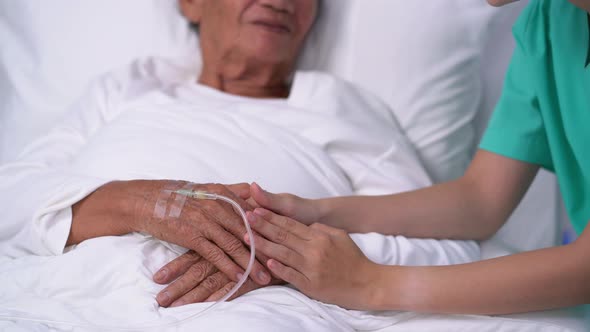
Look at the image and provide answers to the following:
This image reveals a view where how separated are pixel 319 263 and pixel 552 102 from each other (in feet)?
1.95

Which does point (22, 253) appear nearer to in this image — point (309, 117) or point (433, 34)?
point (309, 117)

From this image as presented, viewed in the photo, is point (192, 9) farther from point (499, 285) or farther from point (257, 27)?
→ point (499, 285)

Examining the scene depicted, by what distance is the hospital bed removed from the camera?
1.79m

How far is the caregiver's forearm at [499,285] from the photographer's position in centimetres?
108

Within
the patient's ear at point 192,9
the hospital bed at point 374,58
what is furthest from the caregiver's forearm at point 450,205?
the patient's ear at point 192,9

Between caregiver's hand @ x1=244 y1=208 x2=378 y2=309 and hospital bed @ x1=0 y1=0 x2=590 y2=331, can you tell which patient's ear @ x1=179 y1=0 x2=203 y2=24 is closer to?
hospital bed @ x1=0 y1=0 x2=590 y2=331

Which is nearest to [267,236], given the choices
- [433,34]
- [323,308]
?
[323,308]

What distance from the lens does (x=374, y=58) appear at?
184 centimetres

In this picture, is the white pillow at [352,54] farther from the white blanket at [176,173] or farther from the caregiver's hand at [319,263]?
the caregiver's hand at [319,263]

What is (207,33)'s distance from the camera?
1882 millimetres

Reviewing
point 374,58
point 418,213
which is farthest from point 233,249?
point 374,58

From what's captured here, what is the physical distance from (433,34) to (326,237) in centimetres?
84

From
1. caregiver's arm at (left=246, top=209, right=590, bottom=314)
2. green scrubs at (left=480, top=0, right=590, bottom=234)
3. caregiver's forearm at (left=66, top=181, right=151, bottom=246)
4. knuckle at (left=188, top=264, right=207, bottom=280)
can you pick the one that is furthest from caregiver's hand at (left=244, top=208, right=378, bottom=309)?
green scrubs at (left=480, top=0, right=590, bottom=234)

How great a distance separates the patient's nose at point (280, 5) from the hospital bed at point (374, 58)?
227mm
